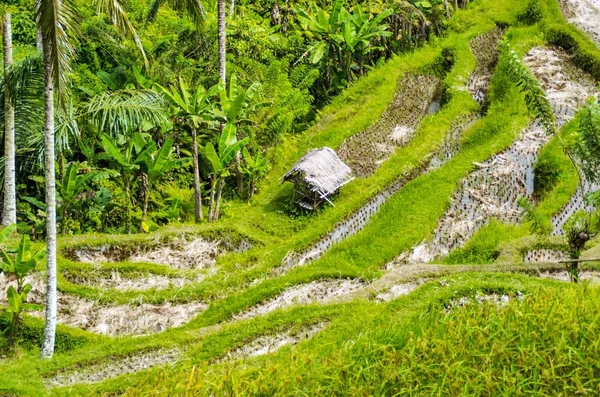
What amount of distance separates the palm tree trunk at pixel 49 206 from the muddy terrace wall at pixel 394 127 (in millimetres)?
7135

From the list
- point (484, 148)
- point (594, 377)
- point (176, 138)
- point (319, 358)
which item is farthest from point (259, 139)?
point (594, 377)

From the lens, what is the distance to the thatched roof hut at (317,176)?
13.1 metres

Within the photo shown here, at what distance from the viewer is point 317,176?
13.1m

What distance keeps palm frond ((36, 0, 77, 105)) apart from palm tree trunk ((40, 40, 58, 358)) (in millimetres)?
100

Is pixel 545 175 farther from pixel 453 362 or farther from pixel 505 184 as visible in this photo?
pixel 453 362

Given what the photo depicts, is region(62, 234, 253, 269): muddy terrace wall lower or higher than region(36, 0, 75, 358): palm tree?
lower

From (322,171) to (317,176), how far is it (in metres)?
0.18

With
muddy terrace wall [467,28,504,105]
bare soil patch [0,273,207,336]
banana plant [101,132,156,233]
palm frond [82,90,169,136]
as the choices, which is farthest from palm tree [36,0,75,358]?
muddy terrace wall [467,28,504,105]

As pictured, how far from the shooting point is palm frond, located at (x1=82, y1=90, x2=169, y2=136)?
10.1m

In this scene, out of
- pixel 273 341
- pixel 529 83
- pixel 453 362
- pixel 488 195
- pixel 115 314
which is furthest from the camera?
pixel 488 195

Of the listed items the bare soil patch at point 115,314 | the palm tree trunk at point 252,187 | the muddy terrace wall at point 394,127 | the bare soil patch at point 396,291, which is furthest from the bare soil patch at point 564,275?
the palm tree trunk at point 252,187


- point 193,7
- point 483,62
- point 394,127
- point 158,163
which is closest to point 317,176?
point 158,163

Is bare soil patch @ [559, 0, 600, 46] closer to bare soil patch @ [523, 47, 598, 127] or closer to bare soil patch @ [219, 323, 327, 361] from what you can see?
bare soil patch @ [523, 47, 598, 127]

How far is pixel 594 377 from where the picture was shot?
5777mm
